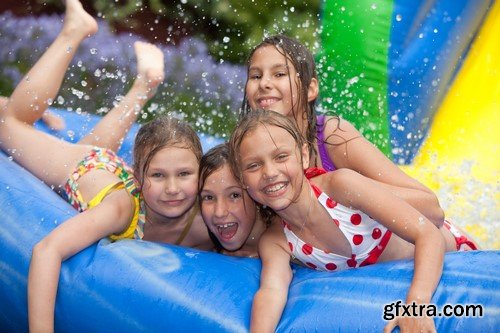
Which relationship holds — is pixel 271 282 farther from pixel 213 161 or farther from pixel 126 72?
pixel 126 72

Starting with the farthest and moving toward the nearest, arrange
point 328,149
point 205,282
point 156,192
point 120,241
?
1. point 328,149
2. point 156,192
3. point 120,241
4. point 205,282

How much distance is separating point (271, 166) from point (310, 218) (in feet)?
0.69

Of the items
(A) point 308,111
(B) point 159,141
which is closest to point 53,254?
(B) point 159,141

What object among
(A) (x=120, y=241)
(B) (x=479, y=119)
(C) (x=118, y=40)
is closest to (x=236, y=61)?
(C) (x=118, y=40)

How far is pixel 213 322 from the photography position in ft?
6.51

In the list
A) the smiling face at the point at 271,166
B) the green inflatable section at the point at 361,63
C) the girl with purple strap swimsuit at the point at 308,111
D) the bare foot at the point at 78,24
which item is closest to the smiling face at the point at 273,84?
the girl with purple strap swimsuit at the point at 308,111

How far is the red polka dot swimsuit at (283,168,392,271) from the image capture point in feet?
7.29

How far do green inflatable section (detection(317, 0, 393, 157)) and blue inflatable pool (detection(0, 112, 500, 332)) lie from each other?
1765 mm

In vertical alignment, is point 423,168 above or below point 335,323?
above

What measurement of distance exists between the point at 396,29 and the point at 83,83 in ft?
9.66

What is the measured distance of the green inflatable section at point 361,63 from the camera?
3861 mm

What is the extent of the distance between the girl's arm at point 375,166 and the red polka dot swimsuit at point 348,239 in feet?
0.42

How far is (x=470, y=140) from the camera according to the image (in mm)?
3680

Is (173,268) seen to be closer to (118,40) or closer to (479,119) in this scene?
(479,119)
